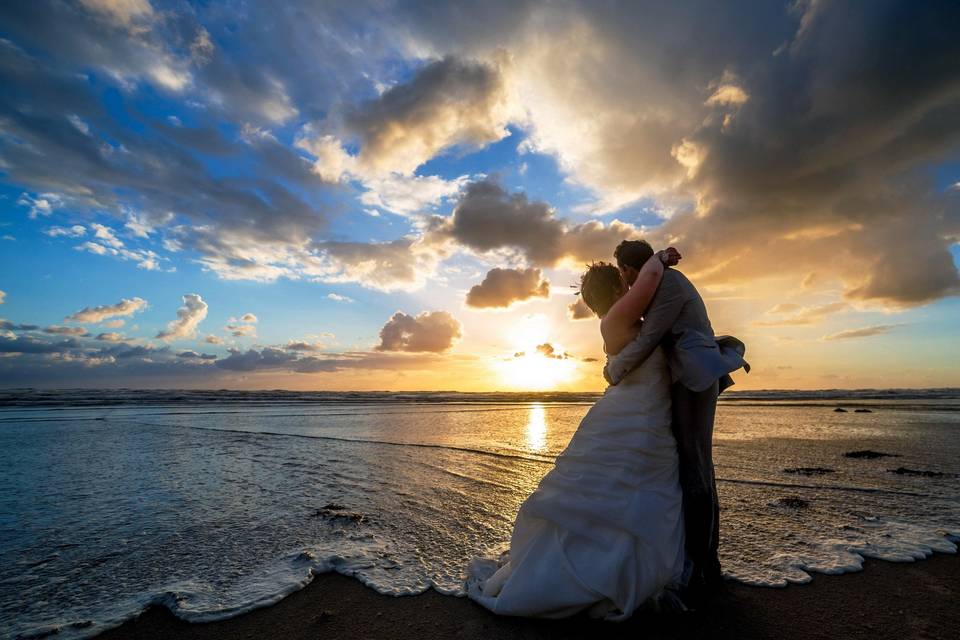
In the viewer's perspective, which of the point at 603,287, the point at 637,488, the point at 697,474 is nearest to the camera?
the point at 637,488

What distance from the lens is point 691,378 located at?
281 cm

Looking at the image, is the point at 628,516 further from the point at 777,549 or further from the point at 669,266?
the point at 777,549

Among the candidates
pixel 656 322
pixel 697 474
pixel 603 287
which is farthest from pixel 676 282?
pixel 697 474

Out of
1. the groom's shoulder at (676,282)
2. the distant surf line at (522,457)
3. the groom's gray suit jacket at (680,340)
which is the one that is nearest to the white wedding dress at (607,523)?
the groom's gray suit jacket at (680,340)

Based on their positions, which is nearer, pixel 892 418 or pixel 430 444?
pixel 430 444

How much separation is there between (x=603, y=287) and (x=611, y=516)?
1601mm

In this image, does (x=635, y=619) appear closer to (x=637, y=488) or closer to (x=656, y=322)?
(x=637, y=488)

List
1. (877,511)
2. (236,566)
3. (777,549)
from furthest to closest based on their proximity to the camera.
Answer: (877,511) → (777,549) → (236,566)

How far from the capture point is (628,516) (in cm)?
266

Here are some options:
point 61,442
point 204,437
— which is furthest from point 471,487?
point 61,442

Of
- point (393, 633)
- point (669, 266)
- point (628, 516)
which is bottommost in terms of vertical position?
point (393, 633)

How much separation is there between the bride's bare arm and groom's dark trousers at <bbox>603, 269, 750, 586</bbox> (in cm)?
8

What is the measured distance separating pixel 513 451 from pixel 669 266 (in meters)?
6.26

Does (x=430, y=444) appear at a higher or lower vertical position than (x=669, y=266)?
lower
